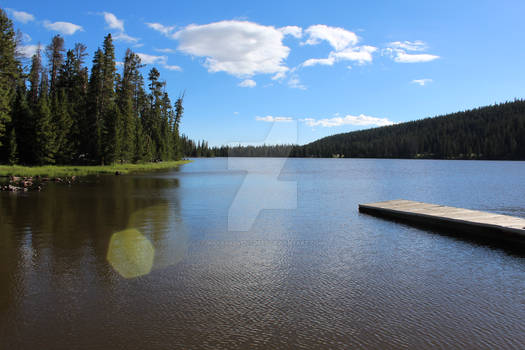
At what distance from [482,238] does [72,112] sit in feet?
182

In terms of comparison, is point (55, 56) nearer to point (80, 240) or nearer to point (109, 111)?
point (109, 111)

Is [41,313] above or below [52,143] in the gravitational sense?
below

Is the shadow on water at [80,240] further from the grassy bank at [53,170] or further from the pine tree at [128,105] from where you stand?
the pine tree at [128,105]

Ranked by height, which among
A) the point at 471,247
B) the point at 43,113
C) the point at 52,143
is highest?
the point at 43,113

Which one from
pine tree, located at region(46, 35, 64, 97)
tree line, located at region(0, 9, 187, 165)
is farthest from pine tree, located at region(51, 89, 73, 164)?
pine tree, located at region(46, 35, 64, 97)


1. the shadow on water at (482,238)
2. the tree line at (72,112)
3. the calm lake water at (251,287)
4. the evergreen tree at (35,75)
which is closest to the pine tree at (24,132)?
the tree line at (72,112)

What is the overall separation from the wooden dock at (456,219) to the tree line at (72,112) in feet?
130

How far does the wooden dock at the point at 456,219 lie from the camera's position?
1206 centimetres

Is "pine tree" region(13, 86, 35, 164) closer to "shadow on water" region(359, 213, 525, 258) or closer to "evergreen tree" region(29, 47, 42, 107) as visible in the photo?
"evergreen tree" region(29, 47, 42, 107)

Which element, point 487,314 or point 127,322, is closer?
point 127,322

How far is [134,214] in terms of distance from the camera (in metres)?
17.0

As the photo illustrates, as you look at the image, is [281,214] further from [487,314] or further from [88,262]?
[487,314]

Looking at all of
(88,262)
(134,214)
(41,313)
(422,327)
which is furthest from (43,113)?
(422,327)

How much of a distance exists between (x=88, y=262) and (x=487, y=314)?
8.92 metres
